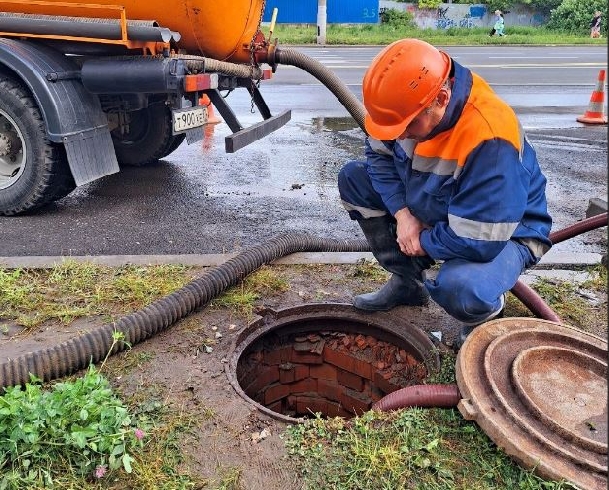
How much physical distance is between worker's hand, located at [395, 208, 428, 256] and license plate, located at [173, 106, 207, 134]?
2.43 m

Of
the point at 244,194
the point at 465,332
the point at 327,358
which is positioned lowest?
the point at 327,358

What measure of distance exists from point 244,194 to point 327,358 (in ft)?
8.33

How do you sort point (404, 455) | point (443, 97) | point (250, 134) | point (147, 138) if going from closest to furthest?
point (404, 455) → point (443, 97) → point (250, 134) → point (147, 138)

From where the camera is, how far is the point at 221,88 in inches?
208

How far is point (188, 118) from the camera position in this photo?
15.0 ft

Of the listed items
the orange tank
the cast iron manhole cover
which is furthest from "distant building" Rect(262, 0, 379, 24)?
the cast iron manhole cover

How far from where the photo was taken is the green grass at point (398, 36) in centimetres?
2447

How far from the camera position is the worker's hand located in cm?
255

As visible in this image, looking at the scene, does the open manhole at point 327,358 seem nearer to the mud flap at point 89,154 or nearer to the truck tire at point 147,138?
the mud flap at point 89,154

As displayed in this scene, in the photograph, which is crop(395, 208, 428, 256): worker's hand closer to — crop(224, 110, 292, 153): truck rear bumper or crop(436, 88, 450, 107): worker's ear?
crop(436, 88, 450, 107): worker's ear

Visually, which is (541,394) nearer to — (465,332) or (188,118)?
(465,332)

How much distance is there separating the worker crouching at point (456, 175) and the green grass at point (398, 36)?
19547 millimetres

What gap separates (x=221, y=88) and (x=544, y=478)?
14.3ft

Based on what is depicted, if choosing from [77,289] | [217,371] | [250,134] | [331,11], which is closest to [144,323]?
[217,371]
